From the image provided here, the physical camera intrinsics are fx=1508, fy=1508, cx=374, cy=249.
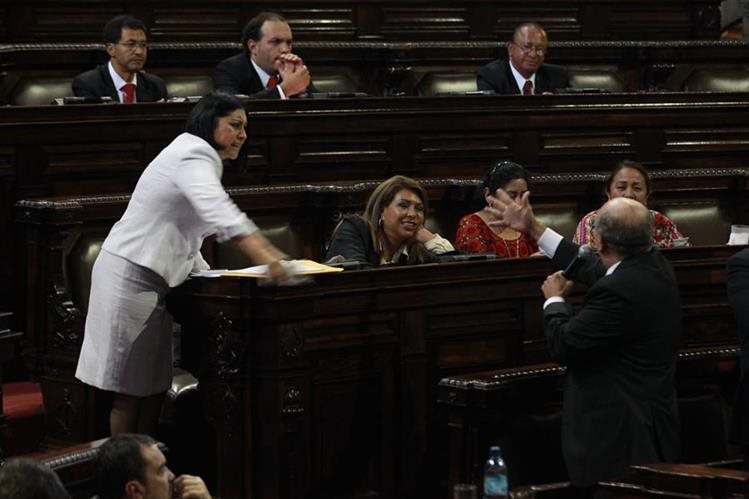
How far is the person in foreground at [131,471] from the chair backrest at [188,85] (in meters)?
4.11

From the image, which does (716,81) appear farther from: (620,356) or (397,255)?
(620,356)

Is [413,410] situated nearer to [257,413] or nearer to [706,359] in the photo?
[257,413]

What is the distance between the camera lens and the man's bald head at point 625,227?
13.0 feet

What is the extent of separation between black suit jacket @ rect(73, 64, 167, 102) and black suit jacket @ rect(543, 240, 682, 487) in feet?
9.80

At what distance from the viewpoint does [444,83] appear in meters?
7.64

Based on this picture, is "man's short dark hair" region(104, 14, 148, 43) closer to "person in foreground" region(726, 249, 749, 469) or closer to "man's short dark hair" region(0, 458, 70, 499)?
"person in foreground" region(726, 249, 749, 469)

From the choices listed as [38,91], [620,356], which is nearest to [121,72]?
[38,91]

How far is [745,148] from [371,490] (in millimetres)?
3256

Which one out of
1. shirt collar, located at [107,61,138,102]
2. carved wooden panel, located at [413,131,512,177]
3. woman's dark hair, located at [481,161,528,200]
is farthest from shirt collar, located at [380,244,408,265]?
shirt collar, located at [107,61,138,102]

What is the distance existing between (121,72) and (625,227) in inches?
123

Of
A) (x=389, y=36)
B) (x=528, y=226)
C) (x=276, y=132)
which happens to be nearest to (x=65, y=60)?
(x=276, y=132)

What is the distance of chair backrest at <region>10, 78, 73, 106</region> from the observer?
6.73 m

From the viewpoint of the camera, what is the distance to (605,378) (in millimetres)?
3938

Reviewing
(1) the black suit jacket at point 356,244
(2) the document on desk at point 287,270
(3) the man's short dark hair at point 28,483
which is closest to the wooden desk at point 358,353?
(2) the document on desk at point 287,270
